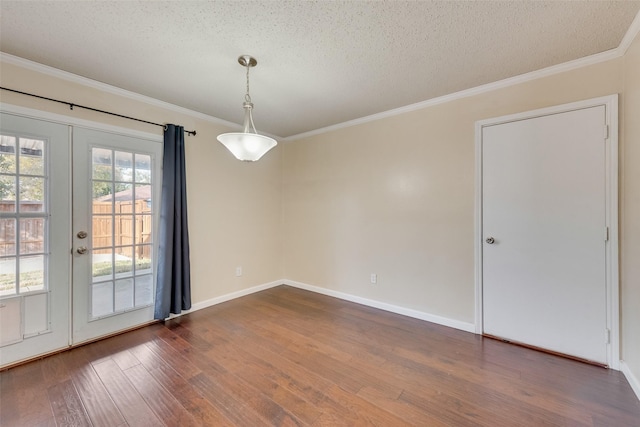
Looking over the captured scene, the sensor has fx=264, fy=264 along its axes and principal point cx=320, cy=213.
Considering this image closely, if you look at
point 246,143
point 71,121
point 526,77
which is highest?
point 526,77

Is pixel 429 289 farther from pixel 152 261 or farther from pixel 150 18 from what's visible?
pixel 150 18

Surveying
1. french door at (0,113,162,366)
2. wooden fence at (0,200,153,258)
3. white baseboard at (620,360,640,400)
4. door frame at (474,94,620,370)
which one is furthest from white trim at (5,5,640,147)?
white baseboard at (620,360,640,400)

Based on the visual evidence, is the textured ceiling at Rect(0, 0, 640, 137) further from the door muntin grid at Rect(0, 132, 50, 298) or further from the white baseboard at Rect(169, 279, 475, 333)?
the white baseboard at Rect(169, 279, 475, 333)

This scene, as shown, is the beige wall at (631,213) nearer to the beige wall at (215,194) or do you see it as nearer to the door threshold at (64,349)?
the beige wall at (215,194)

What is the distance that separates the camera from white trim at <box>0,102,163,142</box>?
7.06 ft

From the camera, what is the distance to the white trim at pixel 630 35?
1728 mm

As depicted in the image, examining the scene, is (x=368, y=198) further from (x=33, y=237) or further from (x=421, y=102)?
(x=33, y=237)

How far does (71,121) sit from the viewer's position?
7.91ft

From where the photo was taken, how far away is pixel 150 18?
1706 mm

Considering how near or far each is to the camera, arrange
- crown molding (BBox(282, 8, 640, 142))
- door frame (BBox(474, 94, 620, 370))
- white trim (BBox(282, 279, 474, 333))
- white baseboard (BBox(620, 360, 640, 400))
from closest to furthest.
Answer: white baseboard (BBox(620, 360, 640, 400)) < crown molding (BBox(282, 8, 640, 142)) < door frame (BBox(474, 94, 620, 370)) < white trim (BBox(282, 279, 474, 333))

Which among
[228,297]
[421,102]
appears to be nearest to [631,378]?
[421,102]

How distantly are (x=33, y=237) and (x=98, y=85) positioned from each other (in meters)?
1.50

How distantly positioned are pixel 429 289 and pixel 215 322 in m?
2.45

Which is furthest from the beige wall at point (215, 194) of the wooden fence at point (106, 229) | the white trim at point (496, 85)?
the white trim at point (496, 85)
